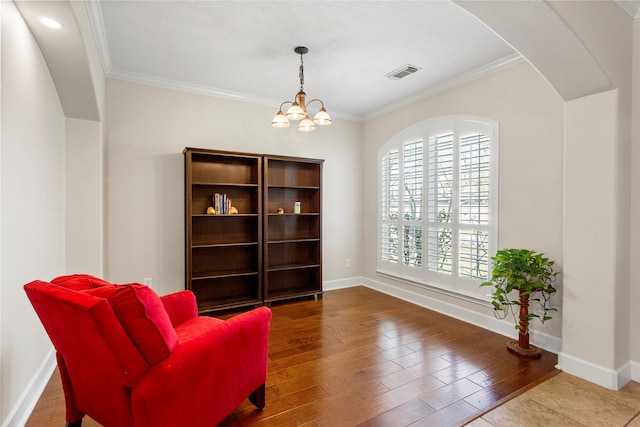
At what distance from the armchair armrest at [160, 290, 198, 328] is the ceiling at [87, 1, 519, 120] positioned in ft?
7.04

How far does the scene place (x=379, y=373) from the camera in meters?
2.51

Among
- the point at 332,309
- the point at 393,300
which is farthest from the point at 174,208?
the point at 393,300

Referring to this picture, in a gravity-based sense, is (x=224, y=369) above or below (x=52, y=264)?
below

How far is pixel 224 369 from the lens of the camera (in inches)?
66.7

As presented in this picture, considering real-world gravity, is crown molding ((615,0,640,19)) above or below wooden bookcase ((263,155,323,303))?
above

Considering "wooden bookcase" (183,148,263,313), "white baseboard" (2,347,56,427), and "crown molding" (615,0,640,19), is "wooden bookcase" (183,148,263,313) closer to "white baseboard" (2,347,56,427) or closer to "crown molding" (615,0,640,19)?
"white baseboard" (2,347,56,427)

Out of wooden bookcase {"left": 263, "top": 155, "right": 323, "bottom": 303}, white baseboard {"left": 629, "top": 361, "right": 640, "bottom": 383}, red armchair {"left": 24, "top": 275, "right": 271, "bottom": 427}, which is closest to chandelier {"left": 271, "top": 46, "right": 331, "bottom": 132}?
wooden bookcase {"left": 263, "top": 155, "right": 323, "bottom": 303}

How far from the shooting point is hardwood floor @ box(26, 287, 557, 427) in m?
2.00

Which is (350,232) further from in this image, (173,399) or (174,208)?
(173,399)

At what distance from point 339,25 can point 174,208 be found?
2.74 meters

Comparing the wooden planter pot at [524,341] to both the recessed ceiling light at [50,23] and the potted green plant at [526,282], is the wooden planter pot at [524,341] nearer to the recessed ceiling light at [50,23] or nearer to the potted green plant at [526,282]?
the potted green plant at [526,282]

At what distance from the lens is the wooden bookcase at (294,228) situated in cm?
451

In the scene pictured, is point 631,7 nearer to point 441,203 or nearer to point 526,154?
point 526,154

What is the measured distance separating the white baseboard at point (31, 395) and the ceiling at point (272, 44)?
2.14 metres
